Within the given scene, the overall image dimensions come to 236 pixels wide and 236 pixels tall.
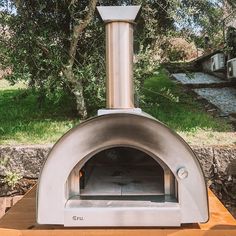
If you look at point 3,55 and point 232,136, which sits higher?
point 3,55

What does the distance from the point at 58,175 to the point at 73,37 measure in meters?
3.29

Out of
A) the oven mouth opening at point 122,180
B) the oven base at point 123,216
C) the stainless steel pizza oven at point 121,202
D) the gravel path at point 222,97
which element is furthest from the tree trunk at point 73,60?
Result: the oven base at point 123,216

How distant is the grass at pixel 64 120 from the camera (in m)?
4.77

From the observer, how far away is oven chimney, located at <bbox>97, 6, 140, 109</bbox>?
2.56m

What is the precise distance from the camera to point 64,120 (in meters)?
5.72

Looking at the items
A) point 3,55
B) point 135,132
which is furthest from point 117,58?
point 3,55

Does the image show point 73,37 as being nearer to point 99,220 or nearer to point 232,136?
point 232,136

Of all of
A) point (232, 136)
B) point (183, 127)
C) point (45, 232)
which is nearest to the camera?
point (45, 232)

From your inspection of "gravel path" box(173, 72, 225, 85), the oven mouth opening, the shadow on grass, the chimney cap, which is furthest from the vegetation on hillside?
"gravel path" box(173, 72, 225, 85)

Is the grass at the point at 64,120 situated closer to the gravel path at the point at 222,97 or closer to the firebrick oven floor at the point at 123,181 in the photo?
the gravel path at the point at 222,97

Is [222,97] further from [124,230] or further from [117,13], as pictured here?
[124,230]

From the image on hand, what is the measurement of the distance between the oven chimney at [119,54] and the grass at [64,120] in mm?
2044

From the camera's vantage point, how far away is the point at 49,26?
5.86 m

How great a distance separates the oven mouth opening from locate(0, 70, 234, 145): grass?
1.60 m
